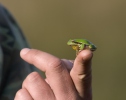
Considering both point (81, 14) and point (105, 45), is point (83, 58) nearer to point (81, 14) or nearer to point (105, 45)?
point (105, 45)

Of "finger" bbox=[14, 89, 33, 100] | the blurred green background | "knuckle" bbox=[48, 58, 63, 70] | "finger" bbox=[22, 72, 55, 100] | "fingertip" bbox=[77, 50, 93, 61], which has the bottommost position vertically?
the blurred green background

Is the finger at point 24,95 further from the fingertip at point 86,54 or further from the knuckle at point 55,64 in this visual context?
the fingertip at point 86,54

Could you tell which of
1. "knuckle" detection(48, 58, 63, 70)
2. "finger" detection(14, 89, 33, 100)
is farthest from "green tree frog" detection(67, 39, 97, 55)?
"finger" detection(14, 89, 33, 100)

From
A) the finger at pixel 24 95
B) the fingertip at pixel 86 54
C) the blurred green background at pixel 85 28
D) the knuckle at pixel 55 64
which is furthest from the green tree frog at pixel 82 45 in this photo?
the blurred green background at pixel 85 28

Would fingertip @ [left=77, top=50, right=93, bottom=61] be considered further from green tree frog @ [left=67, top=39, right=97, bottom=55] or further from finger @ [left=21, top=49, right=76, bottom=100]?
finger @ [left=21, top=49, right=76, bottom=100]

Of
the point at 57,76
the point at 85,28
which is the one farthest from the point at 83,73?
the point at 85,28

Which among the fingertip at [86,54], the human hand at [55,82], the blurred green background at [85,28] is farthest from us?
Answer: the blurred green background at [85,28]

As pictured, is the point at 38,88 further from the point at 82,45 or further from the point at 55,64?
the point at 82,45
